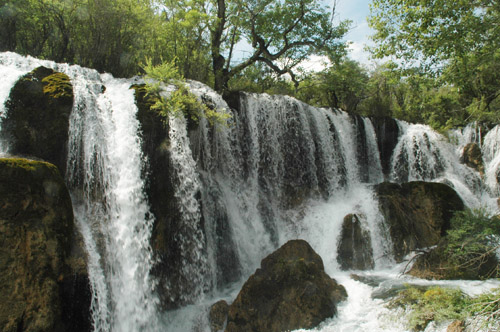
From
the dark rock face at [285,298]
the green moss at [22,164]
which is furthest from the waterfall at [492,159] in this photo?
the green moss at [22,164]

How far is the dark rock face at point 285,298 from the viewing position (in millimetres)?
6203

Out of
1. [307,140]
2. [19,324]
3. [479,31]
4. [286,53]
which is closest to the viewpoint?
[19,324]

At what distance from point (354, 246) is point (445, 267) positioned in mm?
2525

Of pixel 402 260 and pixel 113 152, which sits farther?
pixel 402 260

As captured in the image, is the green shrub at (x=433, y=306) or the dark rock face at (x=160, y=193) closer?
the green shrub at (x=433, y=306)

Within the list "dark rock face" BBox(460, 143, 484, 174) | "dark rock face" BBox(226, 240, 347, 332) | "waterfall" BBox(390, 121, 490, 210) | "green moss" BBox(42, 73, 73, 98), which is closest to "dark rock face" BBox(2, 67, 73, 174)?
"green moss" BBox(42, 73, 73, 98)

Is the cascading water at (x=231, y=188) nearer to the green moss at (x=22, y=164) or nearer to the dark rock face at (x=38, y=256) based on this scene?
the dark rock face at (x=38, y=256)

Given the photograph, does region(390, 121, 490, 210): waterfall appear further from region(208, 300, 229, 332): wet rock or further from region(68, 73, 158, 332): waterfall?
region(68, 73, 158, 332): waterfall

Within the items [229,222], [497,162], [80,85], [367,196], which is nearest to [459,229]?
[367,196]

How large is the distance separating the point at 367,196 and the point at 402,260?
271 cm

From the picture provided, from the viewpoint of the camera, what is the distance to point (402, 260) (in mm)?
9141

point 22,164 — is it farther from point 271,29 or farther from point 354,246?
point 271,29

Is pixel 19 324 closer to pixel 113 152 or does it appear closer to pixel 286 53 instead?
pixel 113 152

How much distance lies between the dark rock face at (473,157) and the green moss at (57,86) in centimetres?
1557
